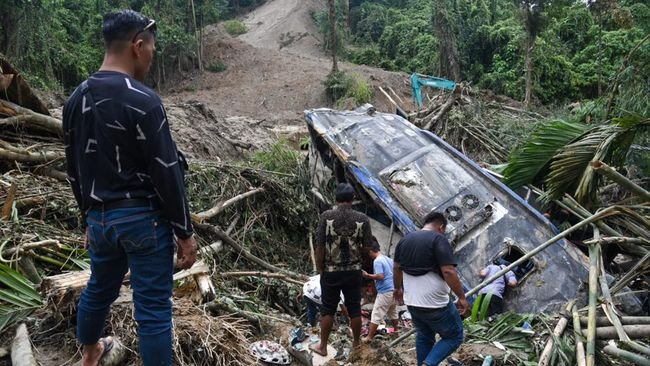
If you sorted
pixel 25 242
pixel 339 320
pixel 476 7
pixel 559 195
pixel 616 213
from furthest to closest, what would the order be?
1. pixel 476 7
2. pixel 339 320
3. pixel 559 195
4. pixel 616 213
5. pixel 25 242

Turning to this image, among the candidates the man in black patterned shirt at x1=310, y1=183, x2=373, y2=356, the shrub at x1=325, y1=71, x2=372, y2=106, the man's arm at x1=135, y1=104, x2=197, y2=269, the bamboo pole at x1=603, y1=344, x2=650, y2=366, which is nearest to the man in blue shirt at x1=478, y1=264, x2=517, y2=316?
the man in black patterned shirt at x1=310, y1=183, x2=373, y2=356

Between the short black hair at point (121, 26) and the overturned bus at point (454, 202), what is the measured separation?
4214 mm

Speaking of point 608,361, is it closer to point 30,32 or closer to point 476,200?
point 476,200

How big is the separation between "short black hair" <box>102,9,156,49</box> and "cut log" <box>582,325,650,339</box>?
318 centimetres

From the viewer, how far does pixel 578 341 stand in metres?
3.60

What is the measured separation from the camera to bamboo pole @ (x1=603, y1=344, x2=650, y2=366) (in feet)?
10.2

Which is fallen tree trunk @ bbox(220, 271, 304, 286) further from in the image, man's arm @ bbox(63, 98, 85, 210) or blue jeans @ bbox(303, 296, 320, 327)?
man's arm @ bbox(63, 98, 85, 210)

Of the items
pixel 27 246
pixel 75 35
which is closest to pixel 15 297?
pixel 27 246

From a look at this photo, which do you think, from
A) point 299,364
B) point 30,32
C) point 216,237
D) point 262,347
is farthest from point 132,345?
point 30,32

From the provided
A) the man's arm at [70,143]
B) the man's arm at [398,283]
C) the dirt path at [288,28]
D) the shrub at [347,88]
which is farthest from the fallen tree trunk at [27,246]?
the dirt path at [288,28]

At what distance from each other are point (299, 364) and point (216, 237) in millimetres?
2665

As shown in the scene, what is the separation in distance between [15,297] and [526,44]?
20598 mm

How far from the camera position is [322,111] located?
8.44m

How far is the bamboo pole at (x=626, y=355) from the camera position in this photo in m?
3.10
